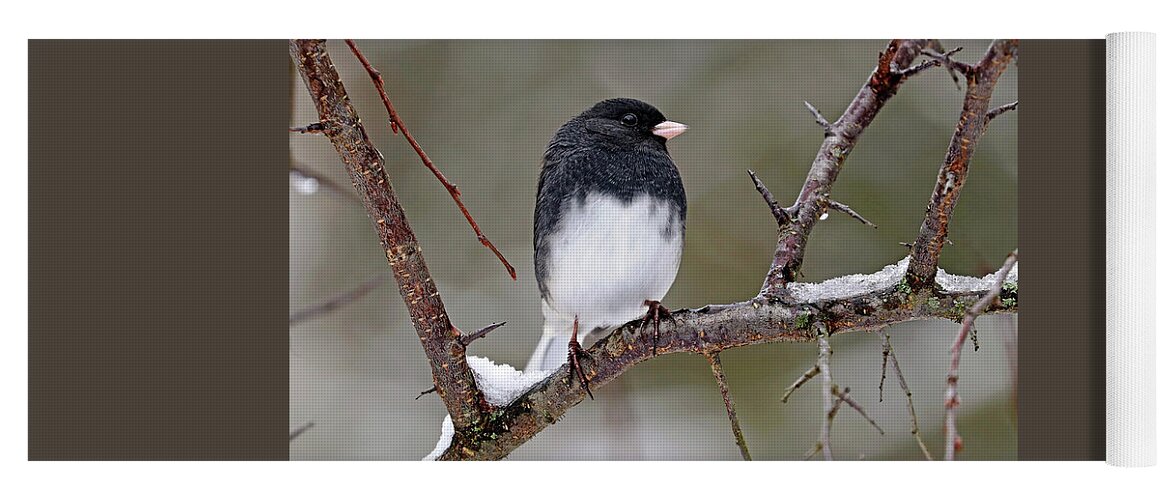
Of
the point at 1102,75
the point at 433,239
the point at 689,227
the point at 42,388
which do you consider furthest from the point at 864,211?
the point at 42,388

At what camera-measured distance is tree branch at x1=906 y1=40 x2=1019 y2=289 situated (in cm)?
142

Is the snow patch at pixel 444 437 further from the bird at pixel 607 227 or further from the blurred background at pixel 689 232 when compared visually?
the bird at pixel 607 227

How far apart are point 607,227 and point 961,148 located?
26.8 inches

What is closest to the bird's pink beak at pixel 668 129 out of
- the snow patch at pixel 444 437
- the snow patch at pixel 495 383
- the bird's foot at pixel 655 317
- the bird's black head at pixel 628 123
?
the bird's black head at pixel 628 123

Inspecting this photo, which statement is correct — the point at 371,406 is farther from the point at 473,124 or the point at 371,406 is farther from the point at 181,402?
the point at 473,124

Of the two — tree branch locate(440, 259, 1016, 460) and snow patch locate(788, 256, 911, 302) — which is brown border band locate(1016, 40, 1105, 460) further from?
snow patch locate(788, 256, 911, 302)

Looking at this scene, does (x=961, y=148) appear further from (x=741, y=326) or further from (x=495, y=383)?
(x=495, y=383)

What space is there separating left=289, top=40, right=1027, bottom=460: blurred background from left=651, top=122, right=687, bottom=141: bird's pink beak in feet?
0.89

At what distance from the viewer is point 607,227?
6.12ft

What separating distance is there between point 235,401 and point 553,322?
743 mm

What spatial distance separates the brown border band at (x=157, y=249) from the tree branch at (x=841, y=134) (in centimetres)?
115

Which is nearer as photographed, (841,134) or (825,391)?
(825,391)

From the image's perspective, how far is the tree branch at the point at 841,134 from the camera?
→ 1963mm

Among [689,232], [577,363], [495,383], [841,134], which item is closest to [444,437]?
[495,383]
